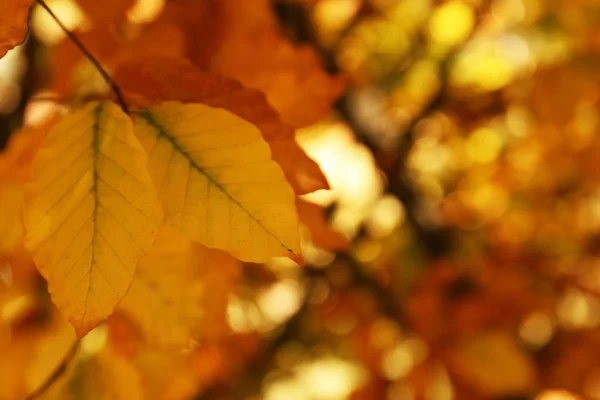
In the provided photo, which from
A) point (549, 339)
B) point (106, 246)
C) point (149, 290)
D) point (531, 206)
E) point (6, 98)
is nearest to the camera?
point (106, 246)

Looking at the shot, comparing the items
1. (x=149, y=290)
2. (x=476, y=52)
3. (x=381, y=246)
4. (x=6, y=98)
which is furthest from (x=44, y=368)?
(x=476, y=52)

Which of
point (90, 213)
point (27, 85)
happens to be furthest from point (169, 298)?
point (27, 85)

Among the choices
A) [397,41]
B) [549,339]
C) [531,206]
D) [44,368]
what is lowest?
[549,339]

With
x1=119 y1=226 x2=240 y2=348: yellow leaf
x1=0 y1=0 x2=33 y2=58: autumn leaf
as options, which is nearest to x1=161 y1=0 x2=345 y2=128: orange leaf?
x1=119 y1=226 x2=240 y2=348: yellow leaf

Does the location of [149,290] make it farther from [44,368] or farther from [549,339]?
[549,339]

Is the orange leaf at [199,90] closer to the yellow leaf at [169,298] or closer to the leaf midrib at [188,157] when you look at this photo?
the leaf midrib at [188,157]

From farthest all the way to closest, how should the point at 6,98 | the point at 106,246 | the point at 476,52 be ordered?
the point at 476,52, the point at 6,98, the point at 106,246
